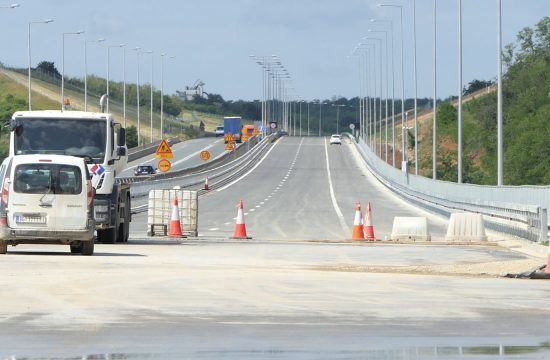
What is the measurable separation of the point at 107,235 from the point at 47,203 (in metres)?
5.67

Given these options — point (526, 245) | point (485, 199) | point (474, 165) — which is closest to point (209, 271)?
point (526, 245)

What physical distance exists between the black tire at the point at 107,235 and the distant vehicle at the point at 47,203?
15.8 ft

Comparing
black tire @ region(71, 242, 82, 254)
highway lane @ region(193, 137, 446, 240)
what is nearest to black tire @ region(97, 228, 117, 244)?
black tire @ region(71, 242, 82, 254)

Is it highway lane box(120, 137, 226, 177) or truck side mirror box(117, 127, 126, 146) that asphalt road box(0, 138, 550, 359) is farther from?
highway lane box(120, 137, 226, 177)

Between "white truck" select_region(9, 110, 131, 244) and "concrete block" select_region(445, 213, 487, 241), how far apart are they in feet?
31.8

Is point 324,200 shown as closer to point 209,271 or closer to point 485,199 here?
point 485,199

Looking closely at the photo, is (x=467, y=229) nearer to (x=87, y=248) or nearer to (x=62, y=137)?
(x=62, y=137)

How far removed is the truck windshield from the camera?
109ft

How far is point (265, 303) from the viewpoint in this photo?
1817 centimetres

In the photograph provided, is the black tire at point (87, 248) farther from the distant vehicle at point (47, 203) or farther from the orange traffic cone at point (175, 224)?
the orange traffic cone at point (175, 224)

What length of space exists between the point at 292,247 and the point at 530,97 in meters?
129

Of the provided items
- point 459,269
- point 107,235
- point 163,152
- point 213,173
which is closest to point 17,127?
point 107,235

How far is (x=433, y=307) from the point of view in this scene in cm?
1789

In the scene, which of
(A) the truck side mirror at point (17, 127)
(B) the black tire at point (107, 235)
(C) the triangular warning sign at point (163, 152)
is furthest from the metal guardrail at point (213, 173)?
(A) the truck side mirror at point (17, 127)
